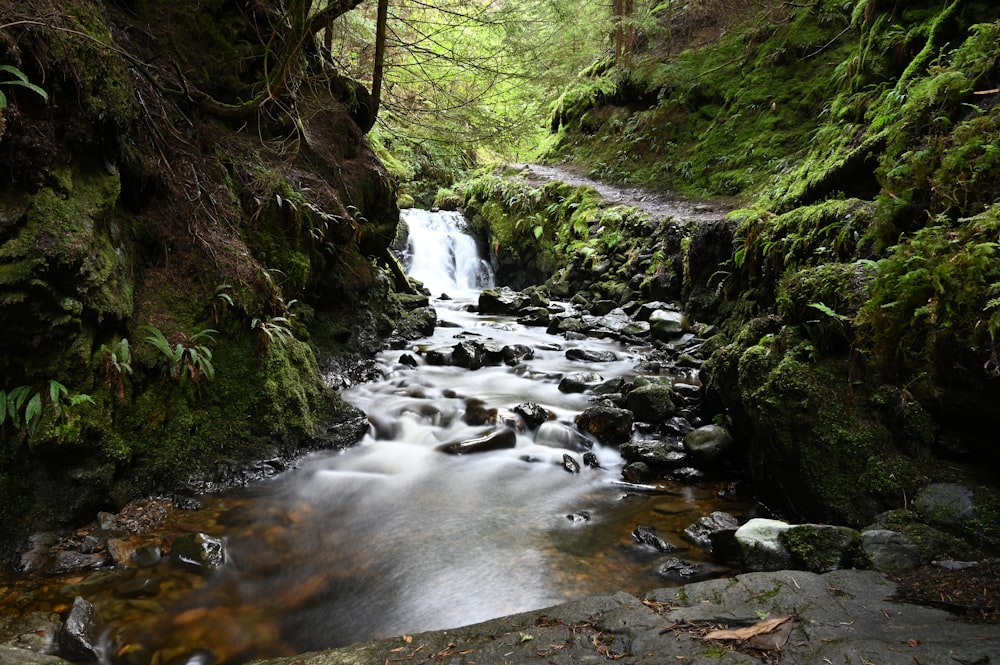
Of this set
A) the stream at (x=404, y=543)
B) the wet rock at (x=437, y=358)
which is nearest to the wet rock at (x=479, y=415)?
the stream at (x=404, y=543)

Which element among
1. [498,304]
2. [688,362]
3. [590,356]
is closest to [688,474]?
[688,362]

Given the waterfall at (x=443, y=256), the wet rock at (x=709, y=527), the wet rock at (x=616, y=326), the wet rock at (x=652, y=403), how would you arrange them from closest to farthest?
the wet rock at (x=709, y=527), the wet rock at (x=652, y=403), the wet rock at (x=616, y=326), the waterfall at (x=443, y=256)

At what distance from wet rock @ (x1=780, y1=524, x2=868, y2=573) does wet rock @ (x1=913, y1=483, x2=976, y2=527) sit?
1.46 feet

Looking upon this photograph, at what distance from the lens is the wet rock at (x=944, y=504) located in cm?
301

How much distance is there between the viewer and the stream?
10.4ft

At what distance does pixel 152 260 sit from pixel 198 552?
2755mm

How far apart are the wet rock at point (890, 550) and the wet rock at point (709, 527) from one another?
963 millimetres

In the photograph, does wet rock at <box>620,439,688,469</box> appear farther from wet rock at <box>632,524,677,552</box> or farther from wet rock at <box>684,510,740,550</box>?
wet rock at <box>632,524,677,552</box>

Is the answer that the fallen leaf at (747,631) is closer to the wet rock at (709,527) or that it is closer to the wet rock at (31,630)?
the wet rock at (709,527)

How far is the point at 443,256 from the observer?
1700cm

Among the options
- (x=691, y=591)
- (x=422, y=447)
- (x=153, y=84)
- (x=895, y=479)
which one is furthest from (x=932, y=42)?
(x=153, y=84)

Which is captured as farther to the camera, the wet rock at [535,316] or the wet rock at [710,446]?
the wet rock at [535,316]

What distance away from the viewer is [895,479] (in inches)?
134

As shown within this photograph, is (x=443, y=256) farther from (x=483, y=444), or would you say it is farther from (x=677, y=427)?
(x=677, y=427)
